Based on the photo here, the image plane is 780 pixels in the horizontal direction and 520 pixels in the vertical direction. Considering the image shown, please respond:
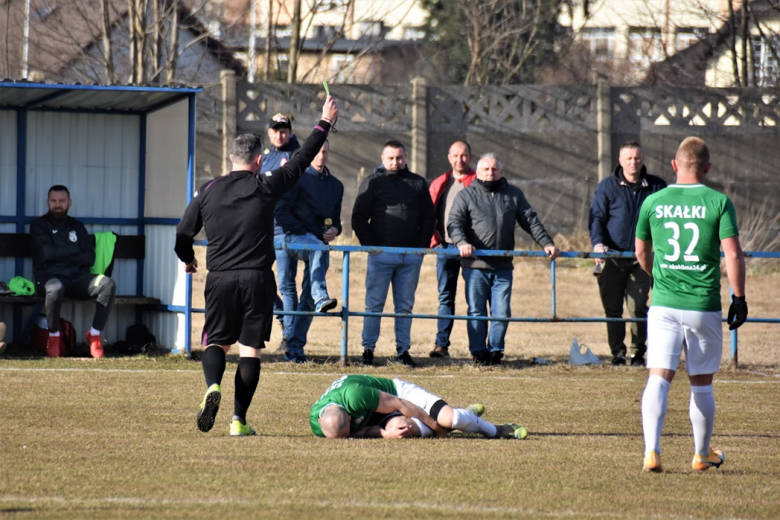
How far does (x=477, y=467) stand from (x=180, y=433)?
206cm

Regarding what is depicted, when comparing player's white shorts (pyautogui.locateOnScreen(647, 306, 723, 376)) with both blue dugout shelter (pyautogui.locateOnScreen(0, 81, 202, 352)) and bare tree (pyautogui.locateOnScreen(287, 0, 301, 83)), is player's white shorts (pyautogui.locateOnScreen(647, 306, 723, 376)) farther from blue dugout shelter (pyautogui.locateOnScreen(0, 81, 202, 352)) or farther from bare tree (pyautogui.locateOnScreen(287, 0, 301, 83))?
bare tree (pyautogui.locateOnScreen(287, 0, 301, 83))

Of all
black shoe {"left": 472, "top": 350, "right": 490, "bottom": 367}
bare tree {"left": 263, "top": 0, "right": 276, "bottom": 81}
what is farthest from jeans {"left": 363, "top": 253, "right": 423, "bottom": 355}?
bare tree {"left": 263, "top": 0, "right": 276, "bottom": 81}

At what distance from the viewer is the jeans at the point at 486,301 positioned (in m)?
11.8

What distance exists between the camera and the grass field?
5.54 meters

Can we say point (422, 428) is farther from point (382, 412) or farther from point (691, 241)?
point (691, 241)

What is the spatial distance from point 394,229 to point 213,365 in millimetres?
4748

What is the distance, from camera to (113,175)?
13.5 meters

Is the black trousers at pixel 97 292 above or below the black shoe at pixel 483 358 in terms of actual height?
above

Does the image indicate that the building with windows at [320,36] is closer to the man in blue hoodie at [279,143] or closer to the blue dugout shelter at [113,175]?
the blue dugout shelter at [113,175]

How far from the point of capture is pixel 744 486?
6207 millimetres

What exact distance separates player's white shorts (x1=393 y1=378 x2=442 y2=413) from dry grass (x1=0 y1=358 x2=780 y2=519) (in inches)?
9.7

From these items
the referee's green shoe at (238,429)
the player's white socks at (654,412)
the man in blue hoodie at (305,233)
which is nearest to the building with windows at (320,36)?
the man in blue hoodie at (305,233)

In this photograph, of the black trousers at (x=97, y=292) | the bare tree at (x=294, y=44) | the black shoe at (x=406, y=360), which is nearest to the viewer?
the black shoe at (x=406, y=360)

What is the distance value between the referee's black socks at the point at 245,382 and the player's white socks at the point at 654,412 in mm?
2389
